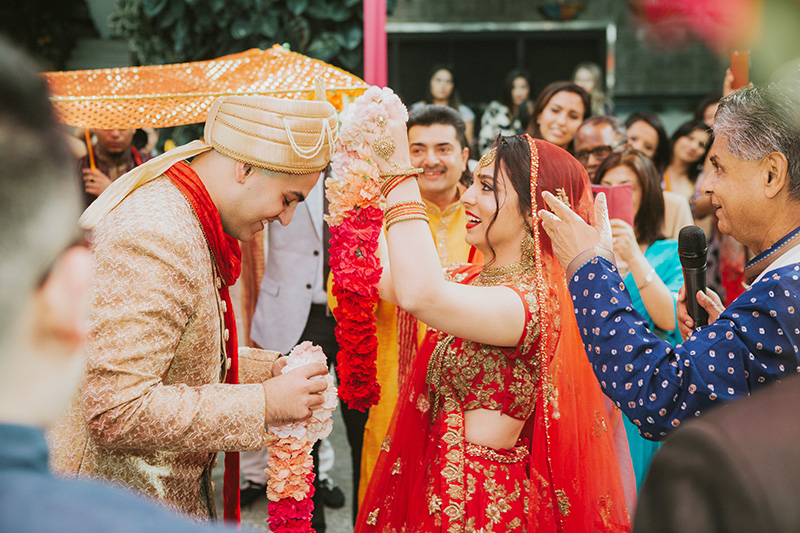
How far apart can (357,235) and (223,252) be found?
38 centimetres

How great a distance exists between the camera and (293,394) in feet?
5.48

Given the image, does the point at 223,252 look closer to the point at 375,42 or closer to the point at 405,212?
the point at 405,212

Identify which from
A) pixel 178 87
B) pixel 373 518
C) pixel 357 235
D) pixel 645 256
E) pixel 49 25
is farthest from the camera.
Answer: pixel 49 25

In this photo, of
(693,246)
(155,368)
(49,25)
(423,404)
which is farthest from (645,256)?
(49,25)

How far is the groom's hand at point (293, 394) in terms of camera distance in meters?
1.64

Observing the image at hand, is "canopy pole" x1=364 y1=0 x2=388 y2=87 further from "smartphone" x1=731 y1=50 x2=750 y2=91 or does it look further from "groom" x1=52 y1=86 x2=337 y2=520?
"smartphone" x1=731 y1=50 x2=750 y2=91

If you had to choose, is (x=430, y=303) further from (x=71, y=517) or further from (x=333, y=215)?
(x=71, y=517)

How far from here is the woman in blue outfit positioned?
2859 mm

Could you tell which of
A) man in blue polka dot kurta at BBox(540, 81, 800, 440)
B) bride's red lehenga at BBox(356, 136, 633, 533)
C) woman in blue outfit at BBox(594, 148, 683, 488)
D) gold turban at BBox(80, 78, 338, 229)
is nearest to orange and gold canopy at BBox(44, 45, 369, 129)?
gold turban at BBox(80, 78, 338, 229)

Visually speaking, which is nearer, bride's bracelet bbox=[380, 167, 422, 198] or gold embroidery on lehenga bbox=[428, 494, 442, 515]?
bride's bracelet bbox=[380, 167, 422, 198]

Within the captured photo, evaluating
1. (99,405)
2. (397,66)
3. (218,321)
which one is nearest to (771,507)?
(99,405)

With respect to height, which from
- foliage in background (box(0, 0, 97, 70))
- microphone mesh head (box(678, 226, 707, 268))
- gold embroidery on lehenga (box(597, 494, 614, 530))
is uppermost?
foliage in background (box(0, 0, 97, 70))

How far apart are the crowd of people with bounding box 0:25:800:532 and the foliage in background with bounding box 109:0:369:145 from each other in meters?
1.81

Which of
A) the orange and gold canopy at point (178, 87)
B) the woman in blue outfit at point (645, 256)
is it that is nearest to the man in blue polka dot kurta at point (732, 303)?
the woman in blue outfit at point (645, 256)
